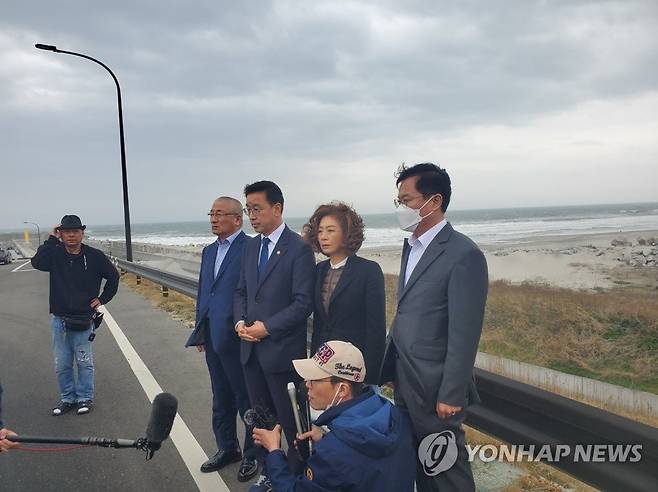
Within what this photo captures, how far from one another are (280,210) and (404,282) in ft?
3.66

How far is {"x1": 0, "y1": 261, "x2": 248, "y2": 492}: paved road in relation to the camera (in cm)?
329

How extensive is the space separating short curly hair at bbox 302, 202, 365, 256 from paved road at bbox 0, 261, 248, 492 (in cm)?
169

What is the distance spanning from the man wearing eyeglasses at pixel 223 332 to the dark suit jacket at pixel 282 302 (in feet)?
0.90

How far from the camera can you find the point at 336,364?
7.25 feet

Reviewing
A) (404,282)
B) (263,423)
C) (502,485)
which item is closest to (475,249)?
(404,282)

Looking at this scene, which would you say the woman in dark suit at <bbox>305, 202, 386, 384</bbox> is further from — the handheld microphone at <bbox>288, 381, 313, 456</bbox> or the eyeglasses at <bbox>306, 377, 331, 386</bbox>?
the eyeglasses at <bbox>306, 377, 331, 386</bbox>

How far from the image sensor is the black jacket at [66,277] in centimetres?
477

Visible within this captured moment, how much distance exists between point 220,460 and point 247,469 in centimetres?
24

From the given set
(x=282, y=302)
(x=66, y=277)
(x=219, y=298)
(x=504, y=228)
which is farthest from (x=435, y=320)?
(x=504, y=228)

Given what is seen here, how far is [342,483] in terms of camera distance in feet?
6.05

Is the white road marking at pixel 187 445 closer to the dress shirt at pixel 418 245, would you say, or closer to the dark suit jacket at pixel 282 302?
the dark suit jacket at pixel 282 302

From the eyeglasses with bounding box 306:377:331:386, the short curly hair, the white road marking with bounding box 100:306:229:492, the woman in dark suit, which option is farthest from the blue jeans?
the eyeglasses with bounding box 306:377:331:386

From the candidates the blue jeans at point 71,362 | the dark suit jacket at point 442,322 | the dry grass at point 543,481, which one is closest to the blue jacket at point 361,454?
the dark suit jacket at point 442,322

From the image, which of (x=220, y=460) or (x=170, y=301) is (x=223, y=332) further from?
(x=170, y=301)
